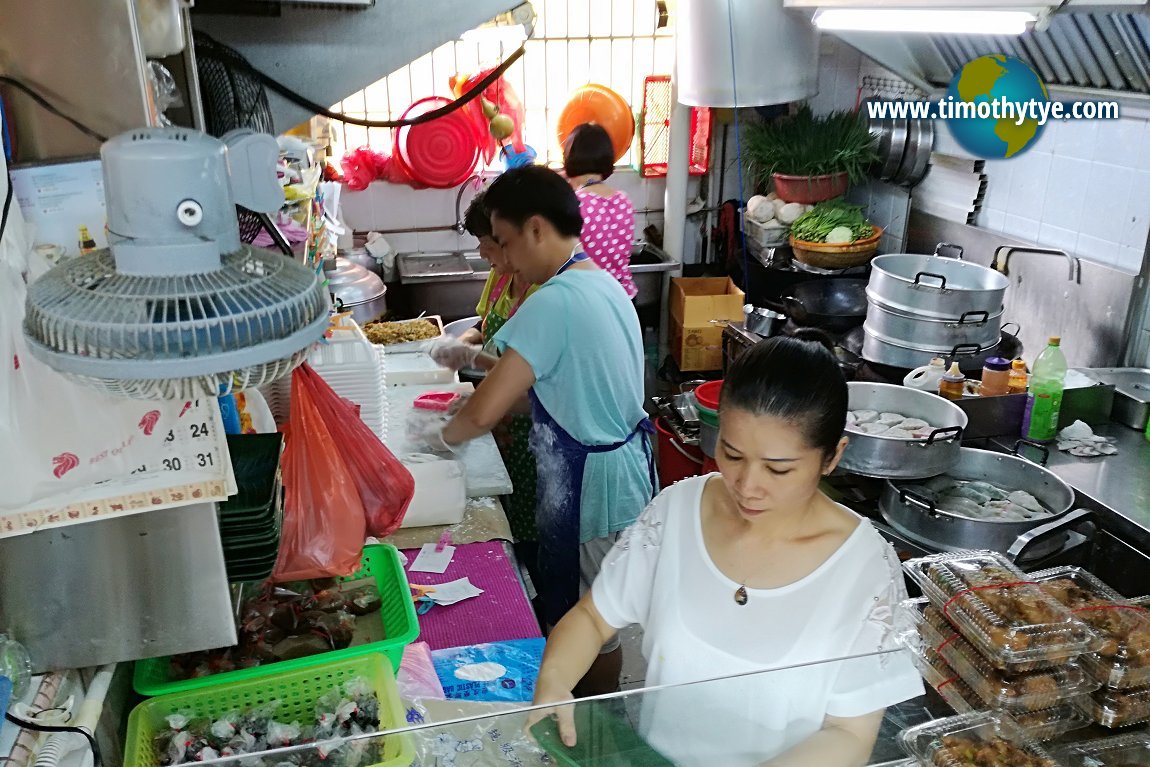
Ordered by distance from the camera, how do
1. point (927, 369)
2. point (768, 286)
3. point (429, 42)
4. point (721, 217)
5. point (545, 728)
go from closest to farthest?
point (545, 728), point (429, 42), point (927, 369), point (768, 286), point (721, 217)

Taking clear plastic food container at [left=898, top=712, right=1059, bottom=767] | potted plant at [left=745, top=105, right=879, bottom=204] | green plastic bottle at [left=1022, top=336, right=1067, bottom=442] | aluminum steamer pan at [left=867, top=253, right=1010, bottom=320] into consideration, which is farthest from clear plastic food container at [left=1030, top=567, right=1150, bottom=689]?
potted plant at [left=745, top=105, right=879, bottom=204]

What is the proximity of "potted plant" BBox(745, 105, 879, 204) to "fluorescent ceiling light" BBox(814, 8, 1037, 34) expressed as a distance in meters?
1.82

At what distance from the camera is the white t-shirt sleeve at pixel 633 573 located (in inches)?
67.0

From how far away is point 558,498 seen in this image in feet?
9.45

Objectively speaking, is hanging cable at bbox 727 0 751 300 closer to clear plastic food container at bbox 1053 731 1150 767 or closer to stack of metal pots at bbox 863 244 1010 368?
stack of metal pots at bbox 863 244 1010 368

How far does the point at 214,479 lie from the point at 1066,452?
10.0 ft

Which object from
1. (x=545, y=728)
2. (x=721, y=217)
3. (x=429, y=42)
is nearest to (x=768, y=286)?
(x=721, y=217)

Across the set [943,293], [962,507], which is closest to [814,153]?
[943,293]

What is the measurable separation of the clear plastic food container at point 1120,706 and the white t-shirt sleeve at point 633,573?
819 mm

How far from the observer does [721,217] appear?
6207 millimetres

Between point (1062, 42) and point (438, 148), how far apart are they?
347 cm

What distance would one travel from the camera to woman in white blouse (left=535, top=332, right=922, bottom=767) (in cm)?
144

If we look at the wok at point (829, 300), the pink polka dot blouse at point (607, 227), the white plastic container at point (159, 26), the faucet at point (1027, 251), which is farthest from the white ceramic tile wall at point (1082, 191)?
the white plastic container at point (159, 26)

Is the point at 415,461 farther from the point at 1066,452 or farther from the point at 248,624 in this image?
the point at 1066,452
